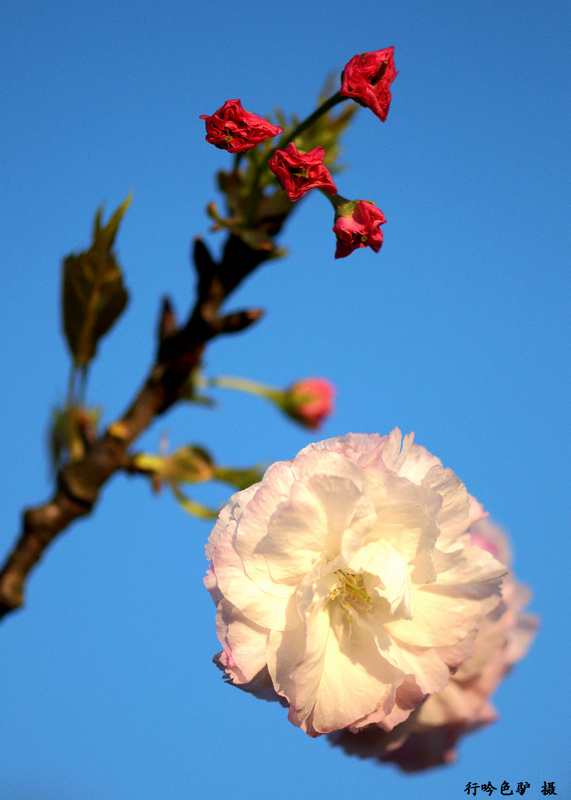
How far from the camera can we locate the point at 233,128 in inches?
21.9

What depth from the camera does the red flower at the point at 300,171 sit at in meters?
0.54

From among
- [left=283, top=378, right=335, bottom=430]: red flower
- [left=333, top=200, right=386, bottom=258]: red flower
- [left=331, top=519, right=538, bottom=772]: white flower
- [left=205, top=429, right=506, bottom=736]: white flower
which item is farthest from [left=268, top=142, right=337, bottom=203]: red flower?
[left=283, top=378, right=335, bottom=430]: red flower

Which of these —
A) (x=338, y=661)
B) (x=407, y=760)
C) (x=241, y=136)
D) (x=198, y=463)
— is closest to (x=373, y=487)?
(x=338, y=661)

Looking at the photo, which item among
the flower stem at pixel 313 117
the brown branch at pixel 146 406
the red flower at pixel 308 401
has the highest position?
the red flower at pixel 308 401

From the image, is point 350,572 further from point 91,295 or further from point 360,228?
point 91,295

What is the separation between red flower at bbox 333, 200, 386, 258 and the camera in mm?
521

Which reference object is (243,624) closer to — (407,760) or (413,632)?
(413,632)

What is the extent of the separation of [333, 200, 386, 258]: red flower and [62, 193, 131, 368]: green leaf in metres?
0.37

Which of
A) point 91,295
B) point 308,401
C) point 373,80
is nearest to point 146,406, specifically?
point 91,295

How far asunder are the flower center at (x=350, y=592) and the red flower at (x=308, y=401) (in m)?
0.76

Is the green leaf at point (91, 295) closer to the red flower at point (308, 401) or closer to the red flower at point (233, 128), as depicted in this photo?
the red flower at point (233, 128)

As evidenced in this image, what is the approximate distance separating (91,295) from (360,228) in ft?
1.70

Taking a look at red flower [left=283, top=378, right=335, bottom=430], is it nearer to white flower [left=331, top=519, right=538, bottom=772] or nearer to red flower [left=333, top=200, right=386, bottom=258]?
white flower [left=331, top=519, right=538, bottom=772]

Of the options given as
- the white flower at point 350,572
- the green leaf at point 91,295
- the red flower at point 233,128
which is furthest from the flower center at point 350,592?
the green leaf at point 91,295
